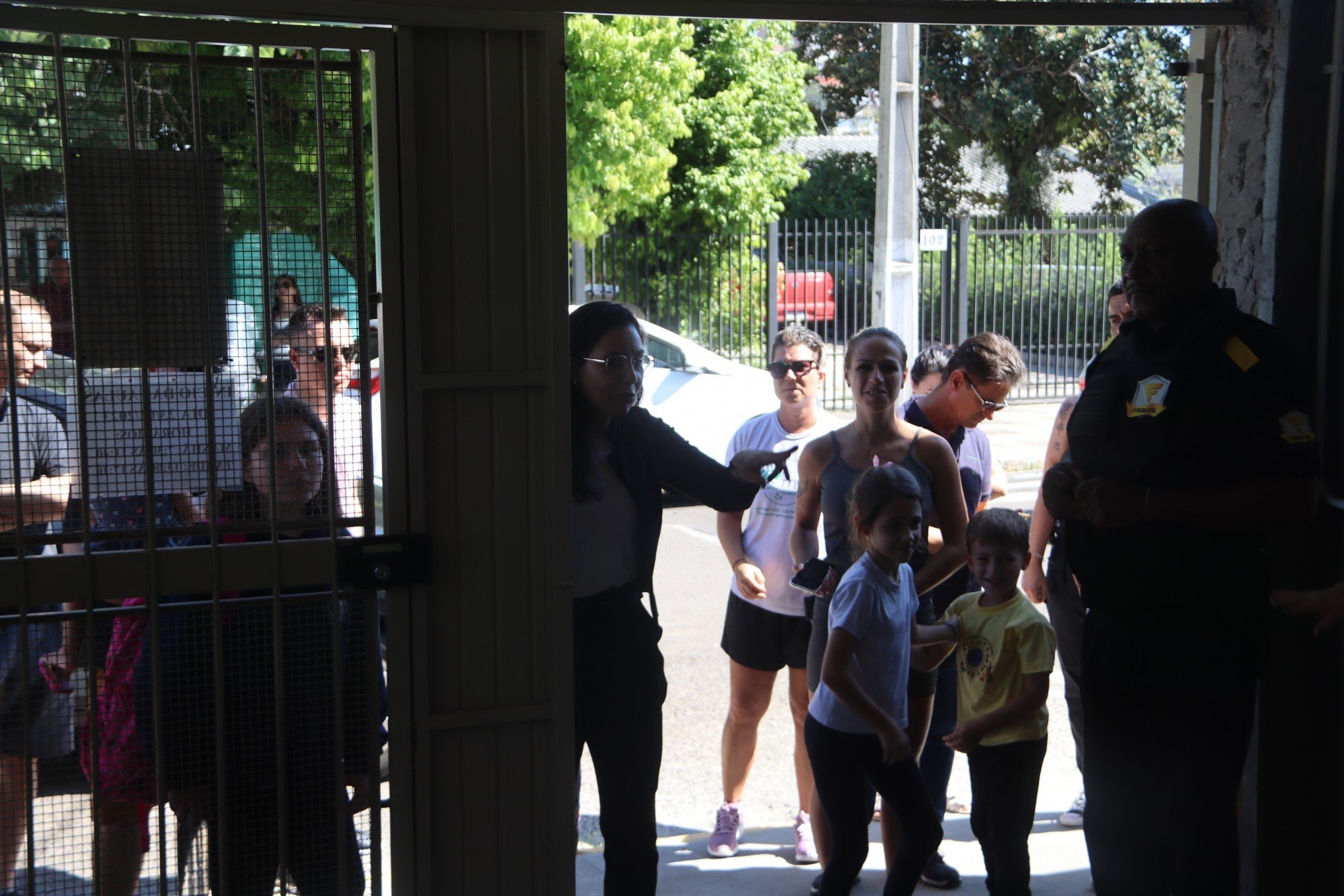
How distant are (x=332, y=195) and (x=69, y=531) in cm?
95

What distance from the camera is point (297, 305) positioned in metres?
2.90

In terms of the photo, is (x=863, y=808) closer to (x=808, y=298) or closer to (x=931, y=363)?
(x=931, y=363)

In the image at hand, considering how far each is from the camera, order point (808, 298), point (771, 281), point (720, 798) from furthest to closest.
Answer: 1. point (808, 298)
2. point (771, 281)
3. point (720, 798)

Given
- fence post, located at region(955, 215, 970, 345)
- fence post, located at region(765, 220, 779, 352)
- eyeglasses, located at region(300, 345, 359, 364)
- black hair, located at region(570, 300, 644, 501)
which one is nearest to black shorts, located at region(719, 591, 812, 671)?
black hair, located at region(570, 300, 644, 501)

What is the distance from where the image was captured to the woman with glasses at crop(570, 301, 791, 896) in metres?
3.38

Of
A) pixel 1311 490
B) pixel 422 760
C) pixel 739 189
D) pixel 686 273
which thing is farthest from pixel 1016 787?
pixel 739 189

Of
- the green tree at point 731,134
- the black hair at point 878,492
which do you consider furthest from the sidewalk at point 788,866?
the green tree at point 731,134

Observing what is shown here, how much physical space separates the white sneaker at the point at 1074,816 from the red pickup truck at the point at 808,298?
959 centimetres

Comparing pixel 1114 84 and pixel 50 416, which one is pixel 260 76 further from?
pixel 1114 84

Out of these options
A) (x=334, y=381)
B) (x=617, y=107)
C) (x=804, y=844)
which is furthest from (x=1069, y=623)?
(x=617, y=107)

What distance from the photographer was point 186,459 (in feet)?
9.41

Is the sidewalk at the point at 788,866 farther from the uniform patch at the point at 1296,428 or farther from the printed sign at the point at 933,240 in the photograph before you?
the printed sign at the point at 933,240

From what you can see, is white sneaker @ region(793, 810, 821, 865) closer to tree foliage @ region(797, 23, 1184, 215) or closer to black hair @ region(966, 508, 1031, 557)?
black hair @ region(966, 508, 1031, 557)

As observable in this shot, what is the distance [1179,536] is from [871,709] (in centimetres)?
90
